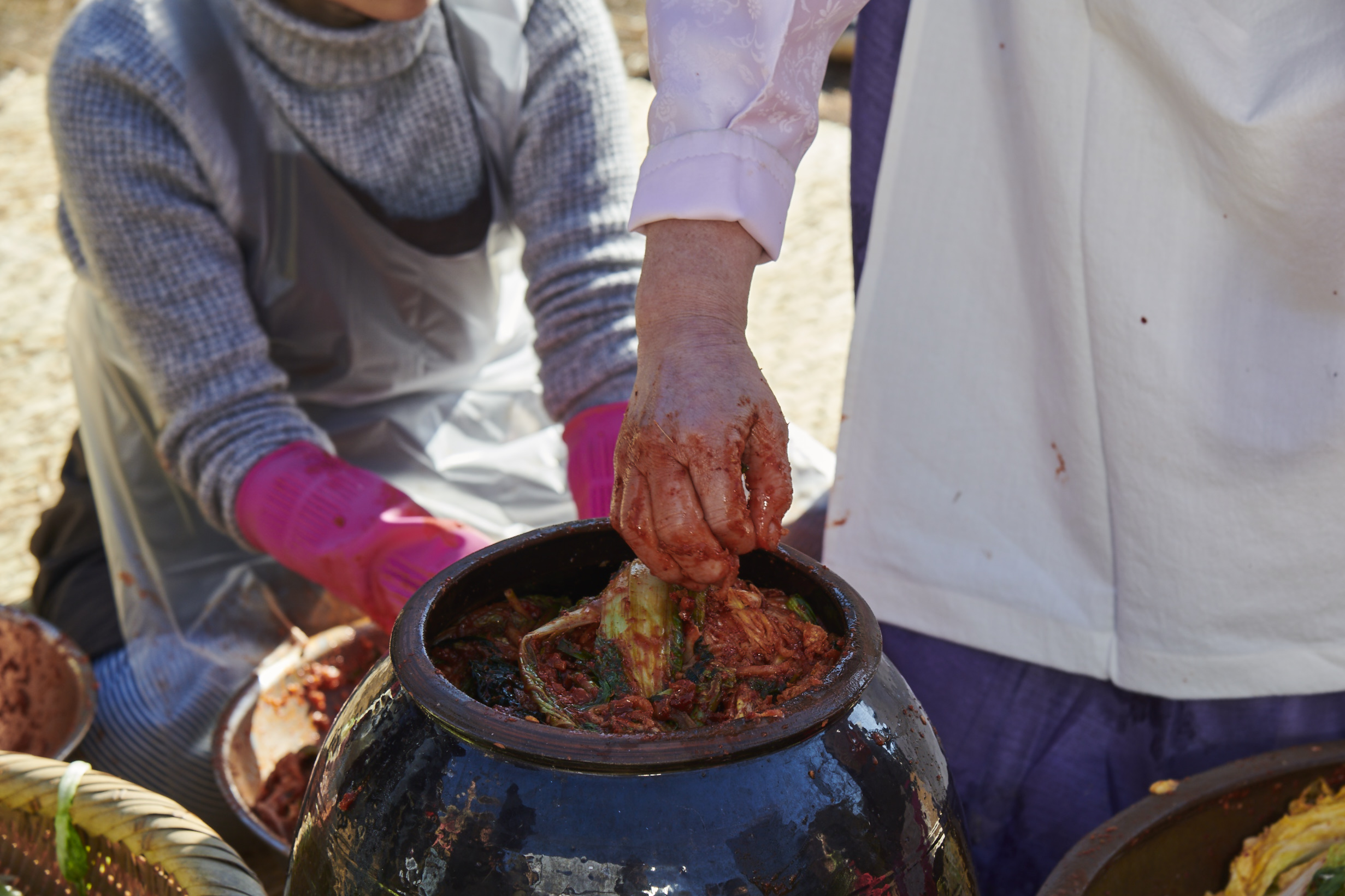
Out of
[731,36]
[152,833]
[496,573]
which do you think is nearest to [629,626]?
[496,573]

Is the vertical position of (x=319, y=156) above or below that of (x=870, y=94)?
below

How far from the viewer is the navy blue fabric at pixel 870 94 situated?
1620 mm

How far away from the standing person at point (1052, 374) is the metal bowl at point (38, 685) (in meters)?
Answer: 1.38

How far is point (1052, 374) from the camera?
154 cm

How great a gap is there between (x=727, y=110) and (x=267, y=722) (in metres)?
1.32

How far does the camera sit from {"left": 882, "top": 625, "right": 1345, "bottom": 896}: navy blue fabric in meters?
1.65

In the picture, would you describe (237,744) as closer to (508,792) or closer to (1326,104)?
(508,792)

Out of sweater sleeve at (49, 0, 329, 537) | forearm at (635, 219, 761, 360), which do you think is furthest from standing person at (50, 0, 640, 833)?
forearm at (635, 219, 761, 360)

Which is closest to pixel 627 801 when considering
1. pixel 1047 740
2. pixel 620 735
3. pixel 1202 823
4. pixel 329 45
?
pixel 620 735

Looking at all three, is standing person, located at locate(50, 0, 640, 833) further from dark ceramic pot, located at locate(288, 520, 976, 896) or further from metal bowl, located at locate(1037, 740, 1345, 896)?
metal bowl, located at locate(1037, 740, 1345, 896)

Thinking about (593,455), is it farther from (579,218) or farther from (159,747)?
(159,747)

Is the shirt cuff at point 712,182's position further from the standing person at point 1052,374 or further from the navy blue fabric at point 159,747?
the navy blue fabric at point 159,747

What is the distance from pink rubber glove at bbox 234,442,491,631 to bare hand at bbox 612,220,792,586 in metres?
0.84

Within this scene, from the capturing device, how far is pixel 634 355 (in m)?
2.13
